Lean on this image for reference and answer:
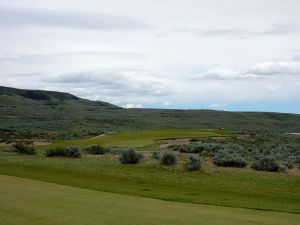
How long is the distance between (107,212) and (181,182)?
33.8ft

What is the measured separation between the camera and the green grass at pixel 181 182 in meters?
14.2

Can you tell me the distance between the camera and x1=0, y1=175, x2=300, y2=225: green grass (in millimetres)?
8962

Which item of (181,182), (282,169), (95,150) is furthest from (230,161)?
(95,150)

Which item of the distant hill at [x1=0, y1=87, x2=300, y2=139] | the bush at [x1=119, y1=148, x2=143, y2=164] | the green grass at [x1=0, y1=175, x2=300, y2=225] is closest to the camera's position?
the green grass at [x1=0, y1=175, x2=300, y2=225]

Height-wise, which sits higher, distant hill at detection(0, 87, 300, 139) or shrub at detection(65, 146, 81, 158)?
distant hill at detection(0, 87, 300, 139)

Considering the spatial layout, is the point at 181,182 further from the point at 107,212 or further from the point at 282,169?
the point at 107,212

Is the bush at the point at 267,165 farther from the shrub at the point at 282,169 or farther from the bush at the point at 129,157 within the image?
the bush at the point at 129,157

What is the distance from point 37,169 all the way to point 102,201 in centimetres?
1171

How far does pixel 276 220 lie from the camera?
9.76 meters

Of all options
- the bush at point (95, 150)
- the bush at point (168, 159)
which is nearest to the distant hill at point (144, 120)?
the bush at point (95, 150)

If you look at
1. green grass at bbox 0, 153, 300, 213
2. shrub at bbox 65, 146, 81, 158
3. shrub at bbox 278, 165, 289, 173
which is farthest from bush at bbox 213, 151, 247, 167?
shrub at bbox 65, 146, 81, 158

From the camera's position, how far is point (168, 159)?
85.3 feet

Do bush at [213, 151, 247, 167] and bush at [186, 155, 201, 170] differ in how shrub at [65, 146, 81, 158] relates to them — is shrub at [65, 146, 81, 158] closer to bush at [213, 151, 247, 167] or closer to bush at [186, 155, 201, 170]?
bush at [186, 155, 201, 170]

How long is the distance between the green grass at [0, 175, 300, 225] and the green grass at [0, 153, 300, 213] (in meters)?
1.82
